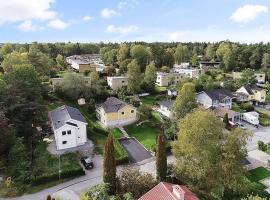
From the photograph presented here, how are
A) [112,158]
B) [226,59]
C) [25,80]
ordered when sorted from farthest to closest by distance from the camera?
[226,59], [25,80], [112,158]

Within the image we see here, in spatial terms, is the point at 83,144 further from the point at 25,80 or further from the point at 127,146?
the point at 25,80

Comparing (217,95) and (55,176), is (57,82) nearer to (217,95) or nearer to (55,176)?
(55,176)

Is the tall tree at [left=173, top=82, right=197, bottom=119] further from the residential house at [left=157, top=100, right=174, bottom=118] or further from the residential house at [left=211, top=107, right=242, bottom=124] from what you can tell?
the residential house at [left=211, top=107, right=242, bottom=124]

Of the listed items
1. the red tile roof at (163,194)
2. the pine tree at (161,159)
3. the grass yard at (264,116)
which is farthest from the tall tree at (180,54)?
the red tile roof at (163,194)

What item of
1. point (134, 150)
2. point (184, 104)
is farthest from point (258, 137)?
point (134, 150)

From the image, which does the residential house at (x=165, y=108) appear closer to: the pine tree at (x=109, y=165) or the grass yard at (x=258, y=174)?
the grass yard at (x=258, y=174)

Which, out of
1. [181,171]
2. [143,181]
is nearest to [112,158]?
[143,181]

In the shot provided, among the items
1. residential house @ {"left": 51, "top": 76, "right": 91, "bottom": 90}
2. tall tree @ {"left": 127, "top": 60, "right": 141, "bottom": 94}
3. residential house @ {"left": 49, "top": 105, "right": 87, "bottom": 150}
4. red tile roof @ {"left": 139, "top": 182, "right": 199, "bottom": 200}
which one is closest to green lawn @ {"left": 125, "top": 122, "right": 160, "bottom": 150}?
residential house @ {"left": 49, "top": 105, "right": 87, "bottom": 150}
